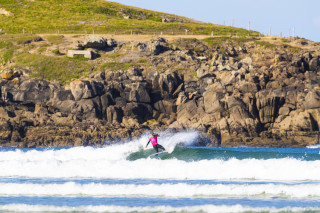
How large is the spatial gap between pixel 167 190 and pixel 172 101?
1401 inches

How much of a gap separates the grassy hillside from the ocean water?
5362 cm

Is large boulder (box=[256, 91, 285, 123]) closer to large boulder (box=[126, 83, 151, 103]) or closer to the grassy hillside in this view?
large boulder (box=[126, 83, 151, 103])

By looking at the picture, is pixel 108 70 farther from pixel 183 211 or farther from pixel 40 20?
pixel 183 211

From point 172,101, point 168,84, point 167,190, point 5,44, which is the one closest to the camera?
point 167,190

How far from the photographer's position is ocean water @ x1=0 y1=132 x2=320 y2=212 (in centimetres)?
1834

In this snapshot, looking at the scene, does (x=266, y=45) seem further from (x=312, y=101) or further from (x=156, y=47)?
(x=312, y=101)

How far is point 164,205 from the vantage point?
60.2 ft

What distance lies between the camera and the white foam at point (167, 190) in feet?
66.6

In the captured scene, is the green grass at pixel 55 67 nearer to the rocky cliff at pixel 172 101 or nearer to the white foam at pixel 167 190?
the rocky cliff at pixel 172 101

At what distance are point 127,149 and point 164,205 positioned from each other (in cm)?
1514

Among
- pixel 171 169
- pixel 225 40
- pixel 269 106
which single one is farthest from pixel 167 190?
pixel 225 40

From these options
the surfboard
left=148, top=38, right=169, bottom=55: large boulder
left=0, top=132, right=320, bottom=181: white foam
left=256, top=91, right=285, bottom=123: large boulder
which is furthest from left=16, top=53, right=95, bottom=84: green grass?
left=0, top=132, right=320, bottom=181: white foam

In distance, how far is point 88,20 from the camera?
92.1m

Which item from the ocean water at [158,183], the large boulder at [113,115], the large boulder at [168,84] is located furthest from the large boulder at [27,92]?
the ocean water at [158,183]
